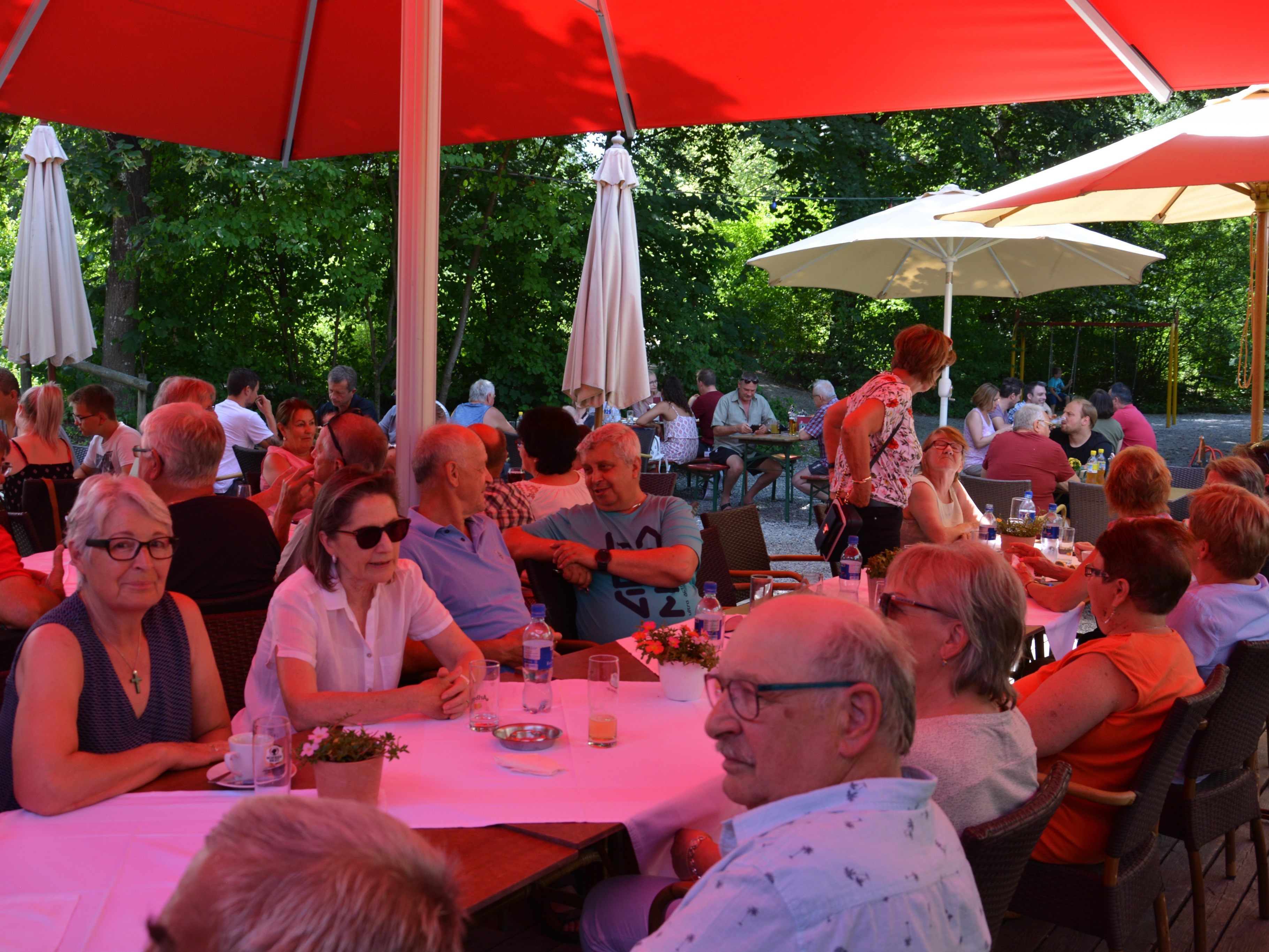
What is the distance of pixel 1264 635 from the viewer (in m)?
3.65

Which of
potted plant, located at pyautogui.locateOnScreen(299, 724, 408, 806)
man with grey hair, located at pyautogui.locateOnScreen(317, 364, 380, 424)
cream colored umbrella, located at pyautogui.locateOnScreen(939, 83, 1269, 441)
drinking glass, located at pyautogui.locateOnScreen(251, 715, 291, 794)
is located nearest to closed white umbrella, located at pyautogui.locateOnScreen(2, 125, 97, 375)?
man with grey hair, located at pyautogui.locateOnScreen(317, 364, 380, 424)

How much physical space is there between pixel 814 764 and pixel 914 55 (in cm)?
383

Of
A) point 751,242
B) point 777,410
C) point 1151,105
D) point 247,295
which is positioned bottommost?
point 777,410

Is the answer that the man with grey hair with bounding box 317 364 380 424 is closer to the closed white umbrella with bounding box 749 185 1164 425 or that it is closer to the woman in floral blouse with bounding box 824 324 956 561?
the closed white umbrella with bounding box 749 185 1164 425

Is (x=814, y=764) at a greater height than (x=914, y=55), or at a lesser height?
lesser

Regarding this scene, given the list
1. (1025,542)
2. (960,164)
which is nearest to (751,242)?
(960,164)

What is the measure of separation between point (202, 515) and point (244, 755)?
1.66 metres

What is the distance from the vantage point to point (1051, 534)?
566cm

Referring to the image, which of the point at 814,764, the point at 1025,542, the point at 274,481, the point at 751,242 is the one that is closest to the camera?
the point at 814,764

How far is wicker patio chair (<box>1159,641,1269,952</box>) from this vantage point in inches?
120

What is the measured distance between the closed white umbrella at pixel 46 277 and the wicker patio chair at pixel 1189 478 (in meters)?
8.11

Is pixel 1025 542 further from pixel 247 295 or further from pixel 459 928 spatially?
pixel 247 295

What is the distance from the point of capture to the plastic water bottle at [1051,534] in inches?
212

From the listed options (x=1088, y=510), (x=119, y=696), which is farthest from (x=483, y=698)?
(x=1088, y=510)
